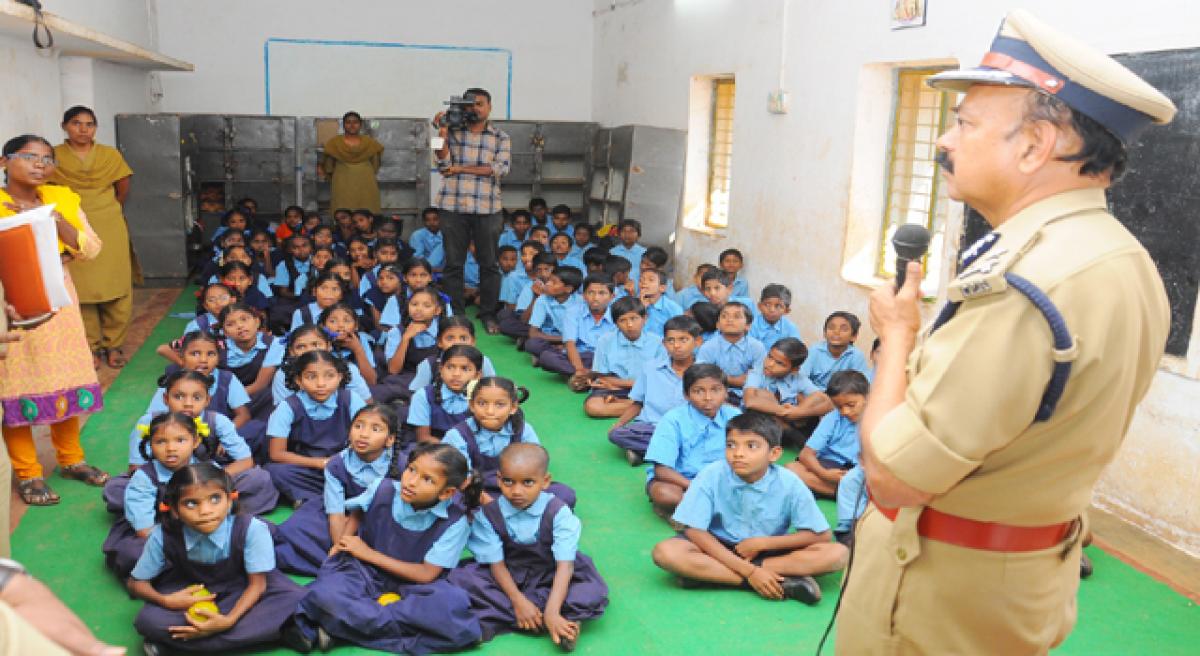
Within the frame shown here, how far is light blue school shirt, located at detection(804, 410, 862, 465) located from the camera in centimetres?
434

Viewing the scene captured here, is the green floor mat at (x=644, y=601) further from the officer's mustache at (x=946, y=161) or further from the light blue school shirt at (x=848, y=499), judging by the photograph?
the officer's mustache at (x=946, y=161)

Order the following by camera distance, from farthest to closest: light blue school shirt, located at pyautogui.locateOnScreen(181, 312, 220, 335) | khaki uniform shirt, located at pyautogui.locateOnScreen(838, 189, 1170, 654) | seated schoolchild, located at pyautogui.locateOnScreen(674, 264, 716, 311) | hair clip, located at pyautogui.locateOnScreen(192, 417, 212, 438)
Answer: seated schoolchild, located at pyautogui.locateOnScreen(674, 264, 716, 311)
light blue school shirt, located at pyautogui.locateOnScreen(181, 312, 220, 335)
hair clip, located at pyautogui.locateOnScreen(192, 417, 212, 438)
khaki uniform shirt, located at pyautogui.locateOnScreen(838, 189, 1170, 654)

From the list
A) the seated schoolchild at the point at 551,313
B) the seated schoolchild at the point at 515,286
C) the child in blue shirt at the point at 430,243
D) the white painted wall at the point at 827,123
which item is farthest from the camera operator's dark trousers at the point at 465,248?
the white painted wall at the point at 827,123

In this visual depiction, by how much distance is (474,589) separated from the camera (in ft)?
10.5

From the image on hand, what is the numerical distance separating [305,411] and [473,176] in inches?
142

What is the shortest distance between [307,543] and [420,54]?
855cm

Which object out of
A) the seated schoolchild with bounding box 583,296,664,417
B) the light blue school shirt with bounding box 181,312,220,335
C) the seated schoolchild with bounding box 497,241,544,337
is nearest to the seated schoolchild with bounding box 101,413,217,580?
the light blue school shirt with bounding box 181,312,220,335

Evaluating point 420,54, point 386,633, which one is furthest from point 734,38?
point 386,633

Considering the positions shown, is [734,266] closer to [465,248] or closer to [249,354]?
[465,248]

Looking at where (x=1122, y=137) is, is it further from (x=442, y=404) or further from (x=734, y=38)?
(x=734, y=38)

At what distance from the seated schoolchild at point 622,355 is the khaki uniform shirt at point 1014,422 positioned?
4077 millimetres

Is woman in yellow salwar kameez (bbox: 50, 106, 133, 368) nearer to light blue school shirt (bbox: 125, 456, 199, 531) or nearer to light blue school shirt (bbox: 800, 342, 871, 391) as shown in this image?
light blue school shirt (bbox: 125, 456, 199, 531)

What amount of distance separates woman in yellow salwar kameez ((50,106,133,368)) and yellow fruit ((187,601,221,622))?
11.9ft

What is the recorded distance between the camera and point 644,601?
3.38 meters
